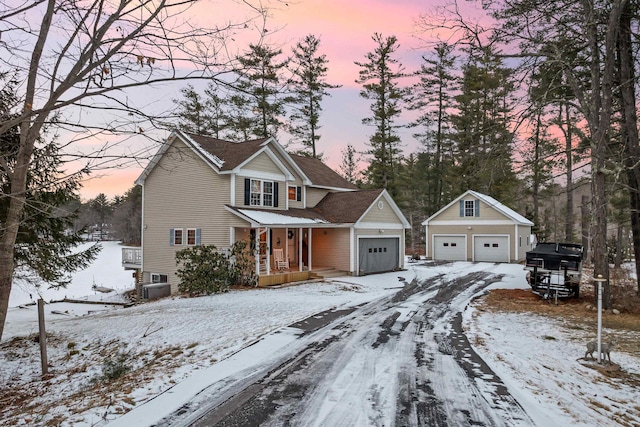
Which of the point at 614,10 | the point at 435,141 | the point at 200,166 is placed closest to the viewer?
the point at 614,10

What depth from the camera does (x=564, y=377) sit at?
224 inches

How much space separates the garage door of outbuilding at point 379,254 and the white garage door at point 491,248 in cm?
922

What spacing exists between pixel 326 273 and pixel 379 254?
354cm

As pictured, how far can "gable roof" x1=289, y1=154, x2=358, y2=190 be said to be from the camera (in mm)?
22308

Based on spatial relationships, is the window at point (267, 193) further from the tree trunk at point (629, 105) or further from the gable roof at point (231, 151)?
the tree trunk at point (629, 105)

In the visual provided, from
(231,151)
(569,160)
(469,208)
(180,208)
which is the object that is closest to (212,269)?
(180,208)

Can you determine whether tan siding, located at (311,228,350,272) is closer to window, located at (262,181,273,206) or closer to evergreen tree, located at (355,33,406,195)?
window, located at (262,181,273,206)

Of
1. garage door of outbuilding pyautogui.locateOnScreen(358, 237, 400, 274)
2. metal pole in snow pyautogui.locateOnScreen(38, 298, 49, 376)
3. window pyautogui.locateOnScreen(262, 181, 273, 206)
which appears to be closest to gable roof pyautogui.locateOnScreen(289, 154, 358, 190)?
window pyautogui.locateOnScreen(262, 181, 273, 206)

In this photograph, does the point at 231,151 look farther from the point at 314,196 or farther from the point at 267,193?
the point at 314,196

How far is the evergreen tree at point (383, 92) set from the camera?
3291 centimetres

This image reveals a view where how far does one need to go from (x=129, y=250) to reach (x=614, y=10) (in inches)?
857

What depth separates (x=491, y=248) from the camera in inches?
1080

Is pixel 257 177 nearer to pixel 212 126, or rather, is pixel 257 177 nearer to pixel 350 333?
pixel 350 333

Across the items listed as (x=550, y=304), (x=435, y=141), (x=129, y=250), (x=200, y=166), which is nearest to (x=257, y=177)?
(x=200, y=166)
